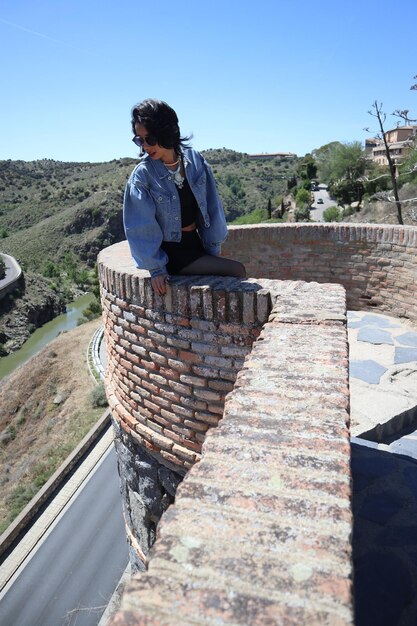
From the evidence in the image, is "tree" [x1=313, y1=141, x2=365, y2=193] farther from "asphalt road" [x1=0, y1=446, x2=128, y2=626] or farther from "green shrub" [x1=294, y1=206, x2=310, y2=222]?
"asphalt road" [x1=0, y1=446, x2=128, y2=626]

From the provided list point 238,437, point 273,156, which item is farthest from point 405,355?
point 273,156

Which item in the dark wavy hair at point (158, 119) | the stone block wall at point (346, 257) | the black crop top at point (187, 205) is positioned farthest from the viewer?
the stone block wall at point (346, 257)

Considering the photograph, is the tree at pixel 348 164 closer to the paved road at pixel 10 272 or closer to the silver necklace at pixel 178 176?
the paved road at pixel 10 272

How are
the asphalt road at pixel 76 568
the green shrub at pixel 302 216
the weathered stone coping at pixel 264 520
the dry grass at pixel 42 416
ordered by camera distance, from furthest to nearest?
the green shrub at pixel 302 216 < the dry grass at pixel 42 416 < the asphalt road at pixel 76 568 < the weathered stone coping at pixel 264 520

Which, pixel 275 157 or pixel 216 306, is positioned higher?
pixel 275 157

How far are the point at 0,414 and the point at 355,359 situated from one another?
20.6 meters

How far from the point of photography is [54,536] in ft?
40.5

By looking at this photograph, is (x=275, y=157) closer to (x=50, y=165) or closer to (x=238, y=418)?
(x=50, y=165)

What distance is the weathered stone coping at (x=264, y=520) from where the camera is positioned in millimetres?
827

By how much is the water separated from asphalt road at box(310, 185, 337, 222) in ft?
71.2

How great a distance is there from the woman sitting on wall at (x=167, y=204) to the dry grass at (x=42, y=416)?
42.6 ft

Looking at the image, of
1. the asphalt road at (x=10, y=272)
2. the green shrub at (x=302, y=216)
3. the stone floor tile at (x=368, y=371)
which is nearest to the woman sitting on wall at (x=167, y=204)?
the stone floor tile at (x=368, y=371)

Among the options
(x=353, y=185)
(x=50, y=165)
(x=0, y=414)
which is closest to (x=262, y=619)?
(x=0, y=414)

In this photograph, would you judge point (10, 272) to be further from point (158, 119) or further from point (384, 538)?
point (384, 538)
